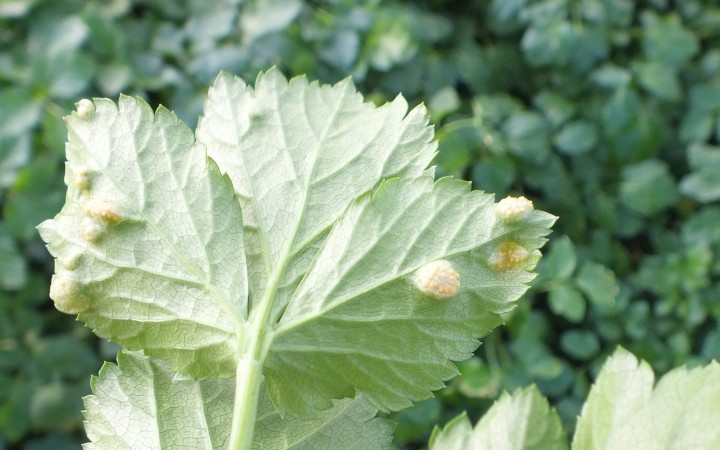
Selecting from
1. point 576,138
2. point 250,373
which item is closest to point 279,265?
point 250,373

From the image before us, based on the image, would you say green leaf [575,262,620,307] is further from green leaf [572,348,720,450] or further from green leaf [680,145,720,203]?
green leaf [572,348,720,450]

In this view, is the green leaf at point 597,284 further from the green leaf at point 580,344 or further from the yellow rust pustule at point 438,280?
the yellow rust pustule at point 438,280

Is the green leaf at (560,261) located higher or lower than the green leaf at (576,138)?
lower

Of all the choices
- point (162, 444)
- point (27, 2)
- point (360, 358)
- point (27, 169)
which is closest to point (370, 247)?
point (360, 358)

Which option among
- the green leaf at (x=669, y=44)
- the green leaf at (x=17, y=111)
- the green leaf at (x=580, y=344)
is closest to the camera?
the green leaf at (x=17, y=111)

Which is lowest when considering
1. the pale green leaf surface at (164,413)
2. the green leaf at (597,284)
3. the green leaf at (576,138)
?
the green leaf at (597,284)

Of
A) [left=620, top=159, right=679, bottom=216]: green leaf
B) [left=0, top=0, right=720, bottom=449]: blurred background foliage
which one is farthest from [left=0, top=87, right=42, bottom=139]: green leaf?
[left=620, top=159, right=679, bottom=216]: green leaf

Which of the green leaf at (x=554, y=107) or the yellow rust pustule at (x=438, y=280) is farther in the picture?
A: the green leaf at (x=554, y=107)

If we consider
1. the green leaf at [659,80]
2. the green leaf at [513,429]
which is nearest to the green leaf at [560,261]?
the green leaf at [659,80]

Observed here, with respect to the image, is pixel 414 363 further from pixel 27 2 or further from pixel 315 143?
pixel 27 2
